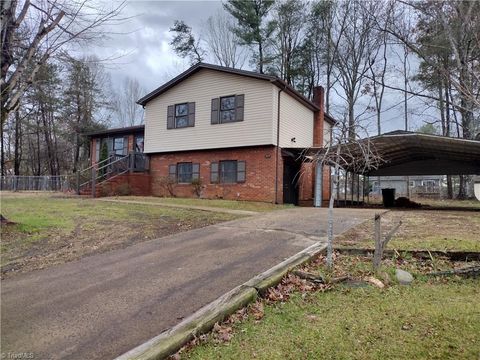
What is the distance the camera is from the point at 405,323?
3.67 metres

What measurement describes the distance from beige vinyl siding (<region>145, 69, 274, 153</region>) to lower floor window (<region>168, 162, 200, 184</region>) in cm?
94

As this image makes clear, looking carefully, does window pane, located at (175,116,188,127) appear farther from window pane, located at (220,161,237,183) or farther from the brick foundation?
the brick foundation

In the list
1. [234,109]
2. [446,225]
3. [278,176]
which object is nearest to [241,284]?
[446,225]

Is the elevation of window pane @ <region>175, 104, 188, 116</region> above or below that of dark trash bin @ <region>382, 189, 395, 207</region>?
above

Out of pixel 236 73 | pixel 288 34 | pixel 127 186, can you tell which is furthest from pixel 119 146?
pixel 288 34

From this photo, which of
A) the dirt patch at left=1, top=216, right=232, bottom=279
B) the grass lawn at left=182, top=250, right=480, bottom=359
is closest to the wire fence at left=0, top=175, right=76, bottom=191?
the dirt patch at left=1, top=216, right=232, bottom=279

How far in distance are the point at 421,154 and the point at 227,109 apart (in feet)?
32.7

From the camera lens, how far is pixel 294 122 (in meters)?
18.6

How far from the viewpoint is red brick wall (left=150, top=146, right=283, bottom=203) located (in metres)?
16.8

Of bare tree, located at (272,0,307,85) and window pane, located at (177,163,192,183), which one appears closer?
window pane, located at (177,163,192,183)

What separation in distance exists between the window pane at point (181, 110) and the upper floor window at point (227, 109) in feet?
6.34

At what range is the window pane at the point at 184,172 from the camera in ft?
64.0

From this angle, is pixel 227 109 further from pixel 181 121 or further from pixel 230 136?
pixel 181 121

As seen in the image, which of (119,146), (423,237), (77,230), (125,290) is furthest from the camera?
(119,146)
